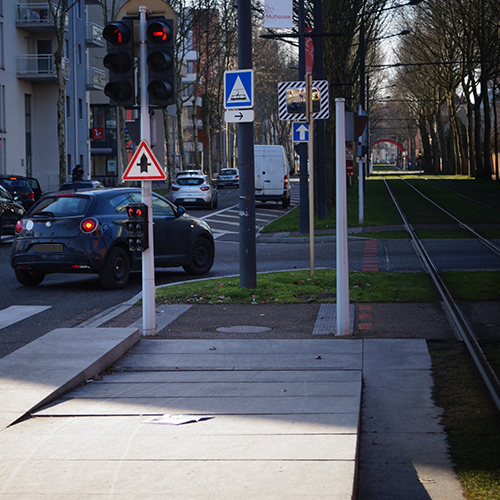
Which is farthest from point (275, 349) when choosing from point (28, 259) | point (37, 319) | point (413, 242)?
point (413, 242)

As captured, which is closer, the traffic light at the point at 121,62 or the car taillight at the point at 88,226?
the traffic light at the point at 121,62

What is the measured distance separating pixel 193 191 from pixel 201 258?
22628mm

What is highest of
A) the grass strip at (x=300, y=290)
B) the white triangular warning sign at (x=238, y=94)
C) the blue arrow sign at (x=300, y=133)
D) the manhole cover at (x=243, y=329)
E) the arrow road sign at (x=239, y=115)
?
the blue arrow sign at (x=300, y=133)

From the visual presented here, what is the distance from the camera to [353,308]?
10750mm

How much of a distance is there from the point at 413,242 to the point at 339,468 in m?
15.9

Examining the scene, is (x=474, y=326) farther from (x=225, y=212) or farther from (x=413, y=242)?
(x=225, y=212)

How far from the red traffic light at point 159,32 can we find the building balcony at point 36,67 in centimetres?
4466

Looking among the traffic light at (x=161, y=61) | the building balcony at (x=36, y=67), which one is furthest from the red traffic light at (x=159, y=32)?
the building balcony at (x=36, y=67)

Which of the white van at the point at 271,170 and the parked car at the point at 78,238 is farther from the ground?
the white van at the point at 271,170

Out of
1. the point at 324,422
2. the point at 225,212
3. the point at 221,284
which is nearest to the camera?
the point at 324,422

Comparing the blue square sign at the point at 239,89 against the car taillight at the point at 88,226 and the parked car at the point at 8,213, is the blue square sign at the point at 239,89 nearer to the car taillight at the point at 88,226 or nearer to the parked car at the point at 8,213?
the car taillight at the point at 88,226

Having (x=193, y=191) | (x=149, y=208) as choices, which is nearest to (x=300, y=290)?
(x=149, y=208)

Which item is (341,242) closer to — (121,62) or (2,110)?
(121,62)

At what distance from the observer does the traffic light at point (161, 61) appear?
9.15m
